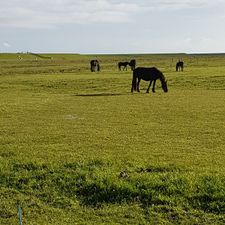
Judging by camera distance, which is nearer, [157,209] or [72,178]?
[157,209]

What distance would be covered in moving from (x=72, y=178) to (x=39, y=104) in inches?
643

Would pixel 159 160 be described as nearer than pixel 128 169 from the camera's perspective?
No

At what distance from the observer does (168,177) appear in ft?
32.8

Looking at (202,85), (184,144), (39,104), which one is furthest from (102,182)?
(202,85)

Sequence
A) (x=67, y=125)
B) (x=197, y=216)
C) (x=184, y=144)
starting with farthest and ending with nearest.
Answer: (x=67, y=125) < (x=184, y=144) < (x=197, y=216)

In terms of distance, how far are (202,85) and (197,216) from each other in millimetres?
31603

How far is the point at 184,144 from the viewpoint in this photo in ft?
44.4

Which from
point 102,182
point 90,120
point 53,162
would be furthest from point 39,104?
point 102,182

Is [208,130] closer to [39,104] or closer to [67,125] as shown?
[67,125]

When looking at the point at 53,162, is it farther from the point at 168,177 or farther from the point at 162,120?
the point at 162,120

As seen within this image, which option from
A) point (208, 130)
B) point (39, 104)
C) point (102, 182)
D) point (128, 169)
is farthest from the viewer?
point (39, 104)

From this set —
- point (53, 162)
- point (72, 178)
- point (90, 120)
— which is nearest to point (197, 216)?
point (72, 178)

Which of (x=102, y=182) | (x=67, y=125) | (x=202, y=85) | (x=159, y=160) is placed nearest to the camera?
(x=102, y=182)

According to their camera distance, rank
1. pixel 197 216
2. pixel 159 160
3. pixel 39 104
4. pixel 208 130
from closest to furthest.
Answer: pixel 197 216 < pixel 159 160 < pixel 208 130 < pixel 39 104
